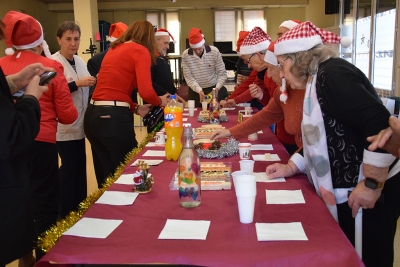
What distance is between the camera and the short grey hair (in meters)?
1.52

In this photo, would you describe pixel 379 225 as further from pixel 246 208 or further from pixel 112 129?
pixel 112 129

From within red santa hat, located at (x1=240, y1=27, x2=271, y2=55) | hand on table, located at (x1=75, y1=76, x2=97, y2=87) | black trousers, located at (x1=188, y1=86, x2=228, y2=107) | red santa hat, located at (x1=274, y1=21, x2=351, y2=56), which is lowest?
black trousers, located at (x1=188, y1=86, x2=228, y2=107)

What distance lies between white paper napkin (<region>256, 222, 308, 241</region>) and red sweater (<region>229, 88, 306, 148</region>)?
0.86 metres

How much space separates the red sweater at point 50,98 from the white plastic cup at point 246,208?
4.51 feet

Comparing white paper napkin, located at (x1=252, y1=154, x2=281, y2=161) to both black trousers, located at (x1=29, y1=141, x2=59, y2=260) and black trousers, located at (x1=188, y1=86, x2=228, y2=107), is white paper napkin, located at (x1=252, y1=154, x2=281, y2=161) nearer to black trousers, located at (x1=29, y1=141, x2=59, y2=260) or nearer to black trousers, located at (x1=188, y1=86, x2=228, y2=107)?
black trousers, located at (x1=29, y1=141, x2=59, y2=260)

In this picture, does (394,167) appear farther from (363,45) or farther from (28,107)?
(363,45)

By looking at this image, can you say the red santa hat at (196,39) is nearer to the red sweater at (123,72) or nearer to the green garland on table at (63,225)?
the red sweater at (123,72)


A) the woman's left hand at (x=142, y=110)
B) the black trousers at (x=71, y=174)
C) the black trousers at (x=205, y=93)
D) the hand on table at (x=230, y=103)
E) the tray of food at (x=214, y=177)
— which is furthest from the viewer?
the black trousers at (x=205, y=93)

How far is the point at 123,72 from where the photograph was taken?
2.59 metres

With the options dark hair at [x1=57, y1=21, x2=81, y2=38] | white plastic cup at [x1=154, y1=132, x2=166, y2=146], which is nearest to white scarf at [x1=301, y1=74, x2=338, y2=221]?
→ white plastic cup at [x1=154, y1=132, x2=166, y2=146]

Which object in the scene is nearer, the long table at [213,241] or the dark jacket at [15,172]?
the long table at [213,241]

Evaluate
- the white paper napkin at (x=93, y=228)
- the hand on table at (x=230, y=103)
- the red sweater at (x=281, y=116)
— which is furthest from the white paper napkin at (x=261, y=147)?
the hand on table at (x=230, y=103)

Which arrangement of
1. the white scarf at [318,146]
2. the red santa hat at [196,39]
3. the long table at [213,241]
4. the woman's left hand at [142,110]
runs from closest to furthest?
the long table at [213,241] → the white scarf at [318,146] → the woman's left hand at [142,110] → the red santa hat at [196,39]

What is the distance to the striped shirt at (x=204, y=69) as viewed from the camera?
453cm
